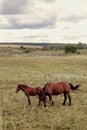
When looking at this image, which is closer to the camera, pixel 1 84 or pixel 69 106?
pixel 69 106

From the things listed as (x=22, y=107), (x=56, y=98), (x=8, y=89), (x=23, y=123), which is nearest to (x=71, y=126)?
(x=23, y=123)

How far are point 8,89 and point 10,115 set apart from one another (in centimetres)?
766

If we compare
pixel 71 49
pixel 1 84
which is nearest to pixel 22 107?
pixel 1 84

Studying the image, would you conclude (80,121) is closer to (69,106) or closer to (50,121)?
(50,121)

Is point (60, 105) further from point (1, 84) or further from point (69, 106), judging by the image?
point (1, 84)

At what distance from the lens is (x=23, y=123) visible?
12086 mm

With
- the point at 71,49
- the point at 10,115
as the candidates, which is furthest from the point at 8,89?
the point at 71,49

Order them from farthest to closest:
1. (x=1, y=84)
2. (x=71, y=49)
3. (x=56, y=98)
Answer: (x=71, y=49) → (x=1, y=84) → (x=56, y=98)

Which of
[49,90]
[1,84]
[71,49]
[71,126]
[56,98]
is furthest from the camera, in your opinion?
[71,49]

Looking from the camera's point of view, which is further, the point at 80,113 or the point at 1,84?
the point at 1,84

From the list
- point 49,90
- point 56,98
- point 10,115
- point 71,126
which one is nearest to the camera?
point 71,126

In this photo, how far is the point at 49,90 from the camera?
594 inches

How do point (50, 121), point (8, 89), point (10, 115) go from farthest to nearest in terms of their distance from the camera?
point (8, 89)
point (10, 115)
point (50, 121)

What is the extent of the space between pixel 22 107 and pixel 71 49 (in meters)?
84.2
